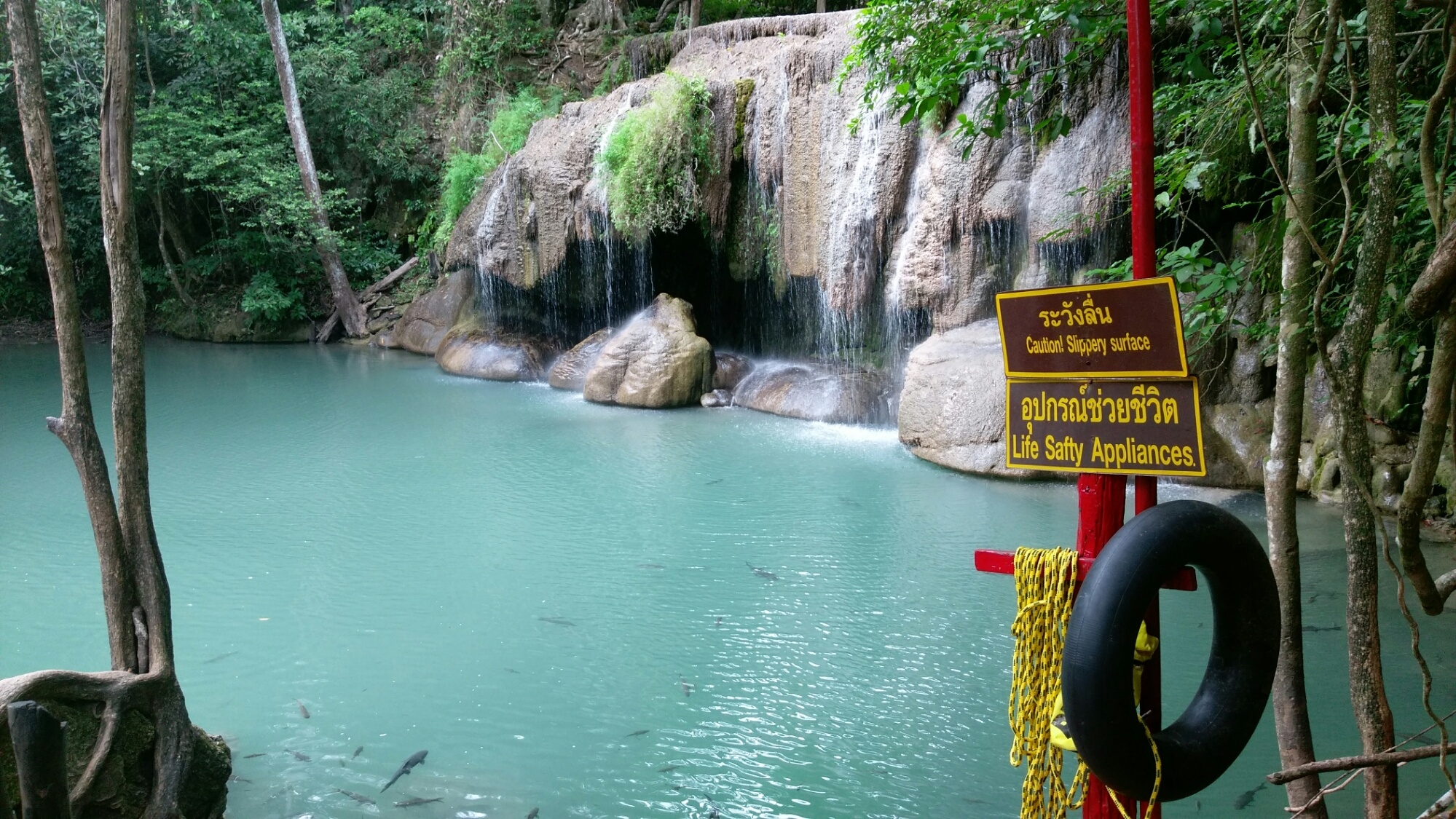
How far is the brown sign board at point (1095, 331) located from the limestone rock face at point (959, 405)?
562 cm

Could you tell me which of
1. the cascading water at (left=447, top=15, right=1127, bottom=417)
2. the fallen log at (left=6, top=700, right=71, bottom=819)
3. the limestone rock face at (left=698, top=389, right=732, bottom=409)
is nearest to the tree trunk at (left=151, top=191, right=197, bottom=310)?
the cascading water at (left=447, top=15, right=1127, bottom=417)

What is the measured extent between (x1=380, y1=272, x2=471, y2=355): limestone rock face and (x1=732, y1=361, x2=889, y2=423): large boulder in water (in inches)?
257

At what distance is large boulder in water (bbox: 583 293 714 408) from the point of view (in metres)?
11.3

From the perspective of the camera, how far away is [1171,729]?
2.14 metres

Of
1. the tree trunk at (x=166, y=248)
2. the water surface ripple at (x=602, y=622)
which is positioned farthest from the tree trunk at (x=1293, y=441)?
the tree trunk at (x=166, y=248)

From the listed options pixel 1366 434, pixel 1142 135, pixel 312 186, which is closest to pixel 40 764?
pixel 1142 135

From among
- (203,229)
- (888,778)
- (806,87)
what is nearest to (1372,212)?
(888,778)

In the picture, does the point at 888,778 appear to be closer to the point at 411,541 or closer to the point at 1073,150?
the point at 411,541

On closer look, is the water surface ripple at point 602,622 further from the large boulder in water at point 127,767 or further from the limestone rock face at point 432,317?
the limestone rock face at point 432,317

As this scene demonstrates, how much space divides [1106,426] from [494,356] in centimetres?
1270

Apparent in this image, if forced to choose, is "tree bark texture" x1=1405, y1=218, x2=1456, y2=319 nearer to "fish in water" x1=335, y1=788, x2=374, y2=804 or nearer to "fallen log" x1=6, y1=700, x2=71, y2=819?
"fallen log" x1=6, y1=700, x2=71, y2=819

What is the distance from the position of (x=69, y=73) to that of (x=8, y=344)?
17.7 feet

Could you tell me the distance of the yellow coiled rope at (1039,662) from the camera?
86.5 inches

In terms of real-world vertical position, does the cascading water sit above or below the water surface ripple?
above
